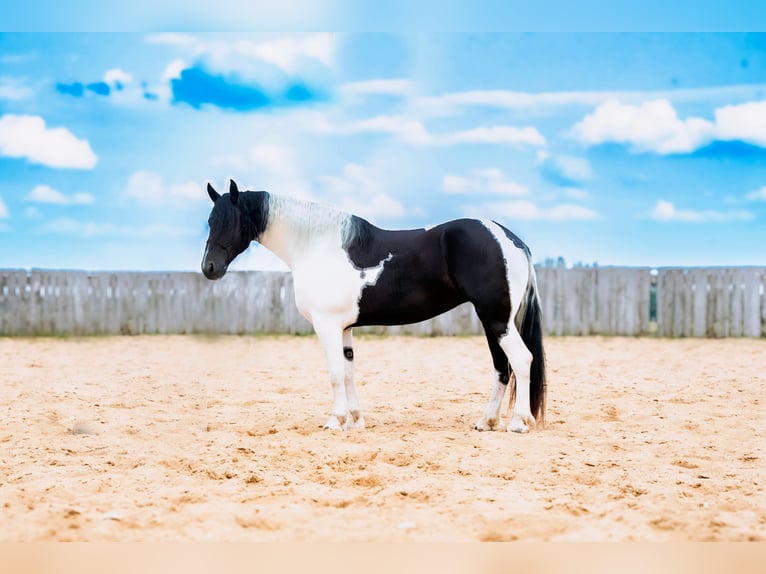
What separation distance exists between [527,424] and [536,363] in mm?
398

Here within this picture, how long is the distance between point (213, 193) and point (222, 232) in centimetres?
28

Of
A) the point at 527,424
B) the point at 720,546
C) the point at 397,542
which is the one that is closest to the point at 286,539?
the point at 397,542

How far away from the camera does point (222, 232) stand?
16.0 feet

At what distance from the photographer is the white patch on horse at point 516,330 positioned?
4613mm

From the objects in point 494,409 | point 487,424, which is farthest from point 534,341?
point 487,424

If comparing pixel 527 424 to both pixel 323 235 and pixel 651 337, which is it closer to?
pixel 323 235


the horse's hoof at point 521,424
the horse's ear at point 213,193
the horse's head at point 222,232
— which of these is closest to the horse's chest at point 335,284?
the horse's head at point 222,232

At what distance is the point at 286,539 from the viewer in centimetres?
277

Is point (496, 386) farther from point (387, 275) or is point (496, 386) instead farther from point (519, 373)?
point (387, 275)

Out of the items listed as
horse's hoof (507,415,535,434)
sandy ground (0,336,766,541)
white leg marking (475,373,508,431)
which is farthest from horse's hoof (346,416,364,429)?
horse's hoof (507,415,535,434)

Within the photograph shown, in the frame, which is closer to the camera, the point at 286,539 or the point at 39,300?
the point at 286,539

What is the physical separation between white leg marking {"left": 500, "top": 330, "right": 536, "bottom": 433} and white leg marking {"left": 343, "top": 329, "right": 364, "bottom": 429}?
1009 mm

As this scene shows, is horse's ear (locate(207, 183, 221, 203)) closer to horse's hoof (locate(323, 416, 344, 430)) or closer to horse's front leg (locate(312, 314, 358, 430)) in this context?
horse's front leg (locate(312, 314, 358, 430))

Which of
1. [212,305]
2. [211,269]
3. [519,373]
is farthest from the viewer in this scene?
[212,305]
